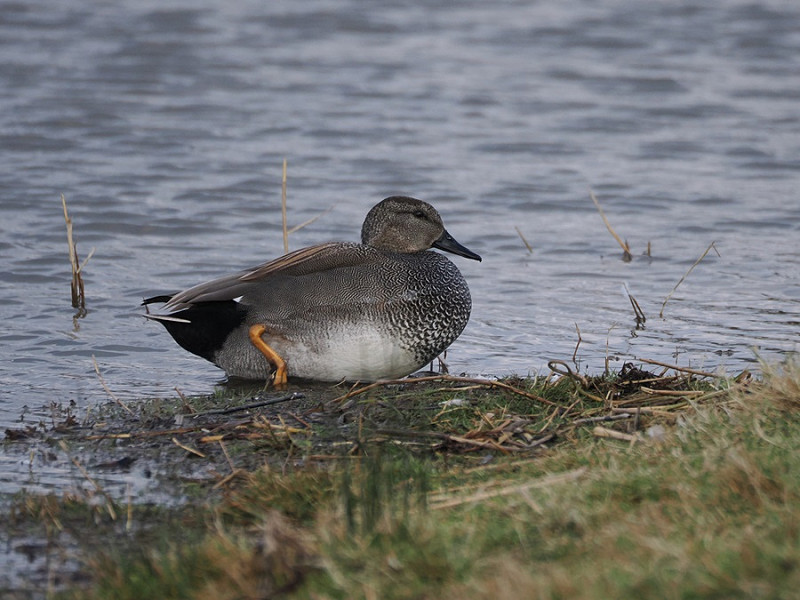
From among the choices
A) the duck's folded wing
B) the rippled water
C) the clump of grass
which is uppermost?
the clump of grass

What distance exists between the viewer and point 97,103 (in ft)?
42.8

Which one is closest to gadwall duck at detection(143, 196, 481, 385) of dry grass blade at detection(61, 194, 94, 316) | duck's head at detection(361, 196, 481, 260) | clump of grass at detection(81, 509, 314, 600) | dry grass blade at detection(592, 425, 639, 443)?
duck's head at detection(361, 196, 481, 260)

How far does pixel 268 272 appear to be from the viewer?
618cm

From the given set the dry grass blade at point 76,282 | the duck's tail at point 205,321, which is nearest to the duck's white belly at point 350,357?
the duck's tail at point 205,321

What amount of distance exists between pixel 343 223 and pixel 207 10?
841 centimetres

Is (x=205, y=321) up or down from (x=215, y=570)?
down

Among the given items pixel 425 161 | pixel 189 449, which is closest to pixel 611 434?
pixel 189 449

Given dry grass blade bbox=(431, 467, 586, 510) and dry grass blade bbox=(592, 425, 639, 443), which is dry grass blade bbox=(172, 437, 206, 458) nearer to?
dry grass blade bbox=(431, 467, 586, 510)

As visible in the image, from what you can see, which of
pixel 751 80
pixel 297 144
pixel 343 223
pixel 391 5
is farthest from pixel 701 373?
pixel 391 5

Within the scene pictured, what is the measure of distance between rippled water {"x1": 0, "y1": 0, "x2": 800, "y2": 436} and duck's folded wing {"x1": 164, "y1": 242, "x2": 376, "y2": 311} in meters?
0.51

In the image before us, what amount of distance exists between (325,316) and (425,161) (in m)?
5.78

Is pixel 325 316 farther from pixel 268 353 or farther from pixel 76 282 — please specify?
pixel 76 282

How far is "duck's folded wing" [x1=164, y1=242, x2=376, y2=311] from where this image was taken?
20.1 feet

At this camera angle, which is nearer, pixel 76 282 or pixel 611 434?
pixel 611 434
